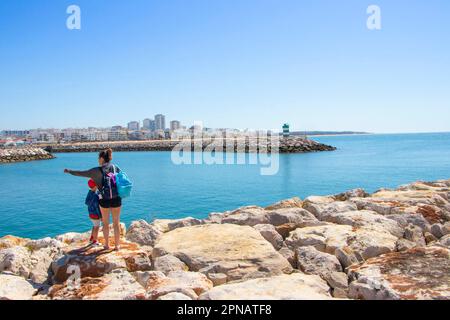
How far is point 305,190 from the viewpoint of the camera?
24.2m

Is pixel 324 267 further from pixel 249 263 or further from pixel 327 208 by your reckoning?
pixel 327 208

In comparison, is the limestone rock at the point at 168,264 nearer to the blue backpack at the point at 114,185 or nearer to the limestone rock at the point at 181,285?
the limestone rock at the point at 181,285

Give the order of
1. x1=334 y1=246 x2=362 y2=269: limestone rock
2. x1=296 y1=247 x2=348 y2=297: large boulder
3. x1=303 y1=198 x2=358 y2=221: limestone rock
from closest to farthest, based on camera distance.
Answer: x1=296 y1=247 x2=348 y2=297: large boulder < x1=334 y1=246 x2=362 y2=269: limestone rock < x1=303 y1=198 x2=358 y2=221: limestone rock

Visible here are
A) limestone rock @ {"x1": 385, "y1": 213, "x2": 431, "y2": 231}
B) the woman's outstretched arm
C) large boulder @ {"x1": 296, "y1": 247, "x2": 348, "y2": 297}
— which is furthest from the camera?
limestone rock @ {"x1": 385, "y1": 213, "x2": 431, "y2": 231}

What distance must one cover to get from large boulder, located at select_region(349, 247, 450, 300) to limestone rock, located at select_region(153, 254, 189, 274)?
248 centimetres

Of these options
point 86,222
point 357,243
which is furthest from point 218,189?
point 357,243

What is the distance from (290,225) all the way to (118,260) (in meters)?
3.82

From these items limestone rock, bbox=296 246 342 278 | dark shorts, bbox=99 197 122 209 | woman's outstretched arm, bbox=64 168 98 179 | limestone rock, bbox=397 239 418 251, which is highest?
woman's outstretched arm, bbox=64 168 98 179

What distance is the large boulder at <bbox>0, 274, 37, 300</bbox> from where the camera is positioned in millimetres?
4324

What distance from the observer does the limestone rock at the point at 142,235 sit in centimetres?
672

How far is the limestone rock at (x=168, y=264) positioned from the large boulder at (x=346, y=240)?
86.0 inches

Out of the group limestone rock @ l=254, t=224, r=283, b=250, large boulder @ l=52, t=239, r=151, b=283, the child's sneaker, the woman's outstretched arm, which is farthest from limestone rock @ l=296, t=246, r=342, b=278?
the woman's outstretched arm

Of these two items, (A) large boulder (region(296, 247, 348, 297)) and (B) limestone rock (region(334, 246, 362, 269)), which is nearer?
(A) large boulder (region(296, 247, 348, 297))

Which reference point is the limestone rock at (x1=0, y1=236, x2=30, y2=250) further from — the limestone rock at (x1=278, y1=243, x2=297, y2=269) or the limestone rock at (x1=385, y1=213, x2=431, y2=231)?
the limestone rock at (x1=385, y1=213, x2=431, y2=231)
